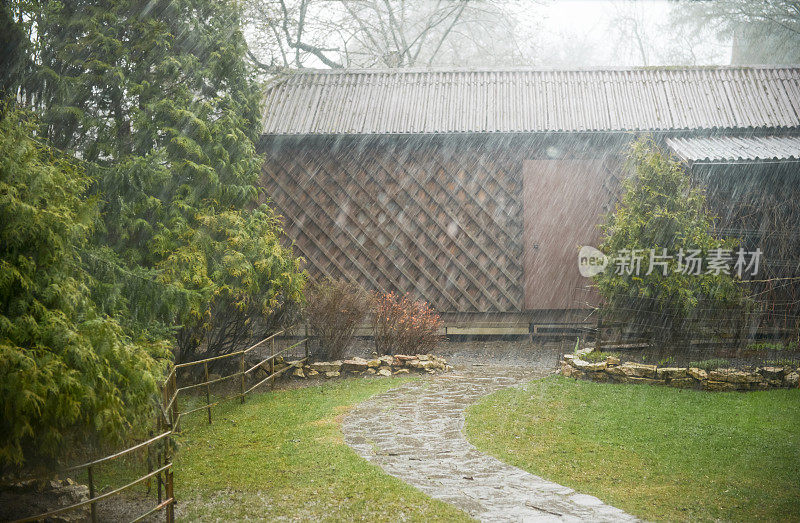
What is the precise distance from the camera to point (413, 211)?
10.6 m

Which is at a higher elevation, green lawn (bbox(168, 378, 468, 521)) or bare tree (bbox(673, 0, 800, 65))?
bare tree (bbox(673, 0, 800, 65))

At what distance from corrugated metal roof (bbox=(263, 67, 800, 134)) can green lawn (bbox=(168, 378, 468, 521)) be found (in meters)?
5.64

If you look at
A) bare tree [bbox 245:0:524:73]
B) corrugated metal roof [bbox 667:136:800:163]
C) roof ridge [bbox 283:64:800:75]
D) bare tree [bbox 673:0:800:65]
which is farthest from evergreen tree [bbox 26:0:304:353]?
bare tree [bbox 673:0:800:65]

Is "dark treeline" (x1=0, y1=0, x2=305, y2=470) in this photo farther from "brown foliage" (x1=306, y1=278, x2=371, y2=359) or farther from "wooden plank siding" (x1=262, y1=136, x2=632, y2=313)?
"wooden plank siding" (x1=262, y1=136, x2=632, y2=313)

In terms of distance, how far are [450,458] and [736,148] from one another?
23.9ft

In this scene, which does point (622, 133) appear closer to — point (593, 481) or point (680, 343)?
point (680, 343)

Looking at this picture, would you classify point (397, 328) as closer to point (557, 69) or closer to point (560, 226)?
point (560, 226)

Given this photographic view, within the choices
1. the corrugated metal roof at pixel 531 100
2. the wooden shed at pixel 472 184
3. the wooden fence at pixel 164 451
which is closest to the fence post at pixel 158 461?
the wooden fence at pixel 164 451

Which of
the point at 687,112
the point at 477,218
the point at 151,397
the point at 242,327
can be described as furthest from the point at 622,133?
the point at 151,397

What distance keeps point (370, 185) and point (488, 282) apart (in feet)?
8.25

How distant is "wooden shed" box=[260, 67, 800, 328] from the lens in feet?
34.1

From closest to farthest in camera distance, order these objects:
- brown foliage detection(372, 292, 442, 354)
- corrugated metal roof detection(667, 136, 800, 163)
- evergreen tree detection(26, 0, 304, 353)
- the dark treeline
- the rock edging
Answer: the dark treeline, evergreen tree detection(26, 0, 304, 353), the rock edging, brown foliage detection(372, 292, 442, 354), corrugated metal roof detection(667, 136, 800, 163)

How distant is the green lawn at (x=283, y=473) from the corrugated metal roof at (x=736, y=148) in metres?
6.27

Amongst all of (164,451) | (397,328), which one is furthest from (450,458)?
(397,328)
